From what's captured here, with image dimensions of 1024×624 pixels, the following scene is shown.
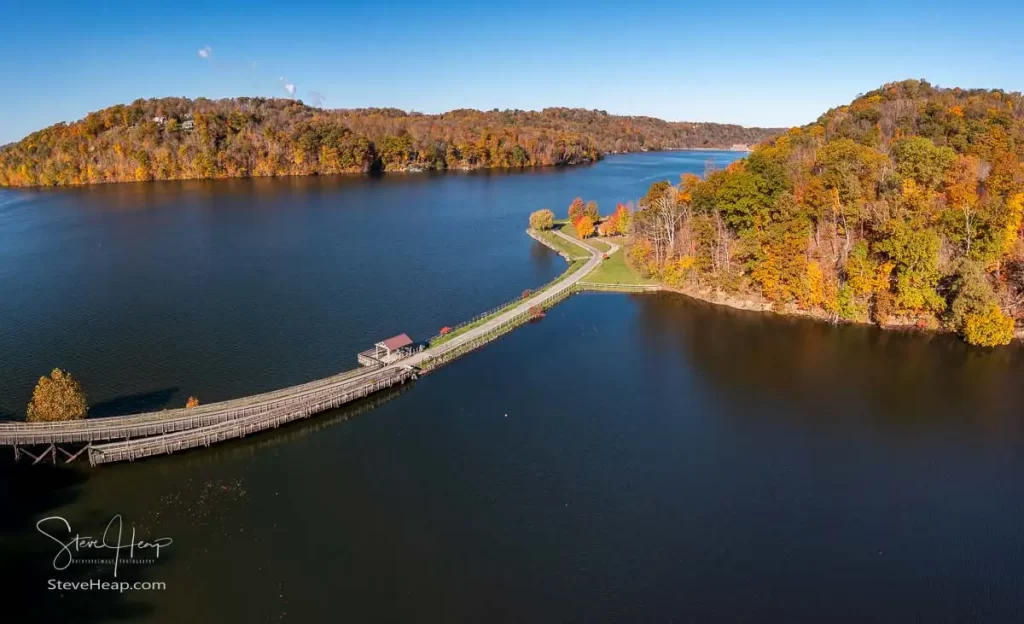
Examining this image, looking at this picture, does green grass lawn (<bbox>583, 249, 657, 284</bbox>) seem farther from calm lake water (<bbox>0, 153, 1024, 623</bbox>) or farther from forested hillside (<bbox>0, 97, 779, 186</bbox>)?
forested hillside (<bbox>0, 97, 779, 186</bbox>)

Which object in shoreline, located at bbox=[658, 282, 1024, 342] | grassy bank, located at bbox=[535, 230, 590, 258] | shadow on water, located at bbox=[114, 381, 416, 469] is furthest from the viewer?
grassy bank, located at bbox=[535, 230, 590, 258]

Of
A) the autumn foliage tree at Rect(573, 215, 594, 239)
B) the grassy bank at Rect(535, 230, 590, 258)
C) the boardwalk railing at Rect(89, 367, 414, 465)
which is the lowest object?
the boardwalk railing at Rect(89, 367, 414, 465)

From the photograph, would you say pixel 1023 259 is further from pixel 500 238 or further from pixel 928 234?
pixel 500 238

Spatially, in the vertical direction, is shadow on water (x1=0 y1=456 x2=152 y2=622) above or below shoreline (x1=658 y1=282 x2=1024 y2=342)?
below

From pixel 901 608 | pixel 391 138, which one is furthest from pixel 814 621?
pixel 391 138

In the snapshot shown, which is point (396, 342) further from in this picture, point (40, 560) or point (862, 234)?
point (862, 234)

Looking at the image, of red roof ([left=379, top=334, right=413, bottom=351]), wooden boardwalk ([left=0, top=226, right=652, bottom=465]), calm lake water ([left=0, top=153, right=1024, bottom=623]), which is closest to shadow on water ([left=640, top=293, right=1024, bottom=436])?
calm lake water ([left=0, top=153, right=1024, bottom=623])

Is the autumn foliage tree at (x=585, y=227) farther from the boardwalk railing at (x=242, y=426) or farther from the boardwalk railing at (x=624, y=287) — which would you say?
the boardwalk railing at (x=242, y=426)
